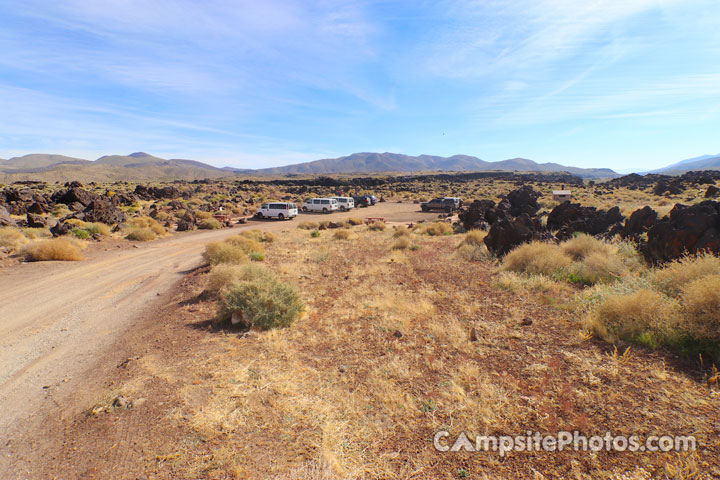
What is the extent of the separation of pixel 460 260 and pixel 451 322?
19.5 ft

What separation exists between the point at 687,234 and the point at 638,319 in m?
4.45

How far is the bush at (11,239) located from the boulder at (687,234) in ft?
78.4

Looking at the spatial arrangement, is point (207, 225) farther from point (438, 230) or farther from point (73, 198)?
point (438, 230)

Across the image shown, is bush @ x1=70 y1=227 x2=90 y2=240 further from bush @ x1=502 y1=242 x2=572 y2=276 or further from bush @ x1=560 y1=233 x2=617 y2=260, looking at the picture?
bush @ x1=560 y1=233 x2=617 y2=260

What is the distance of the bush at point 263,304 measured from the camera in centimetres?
678

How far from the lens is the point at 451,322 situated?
670 centimetres

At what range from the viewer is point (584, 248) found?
1045 centimetres

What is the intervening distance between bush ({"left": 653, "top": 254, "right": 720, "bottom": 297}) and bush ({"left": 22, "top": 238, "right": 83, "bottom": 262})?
19442 mm

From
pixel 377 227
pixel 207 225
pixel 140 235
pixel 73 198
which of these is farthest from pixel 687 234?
pixel 73 198

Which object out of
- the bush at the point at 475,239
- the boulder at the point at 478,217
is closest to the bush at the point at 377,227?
the boulder at the point at 478,217

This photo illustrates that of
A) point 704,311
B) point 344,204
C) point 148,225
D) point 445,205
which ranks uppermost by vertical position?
point 344,204

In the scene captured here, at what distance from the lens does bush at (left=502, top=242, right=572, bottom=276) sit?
931 centimetres

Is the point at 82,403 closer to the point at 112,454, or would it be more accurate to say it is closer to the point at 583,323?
the point at 112,454

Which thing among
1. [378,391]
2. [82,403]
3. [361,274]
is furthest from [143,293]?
[378,391]
